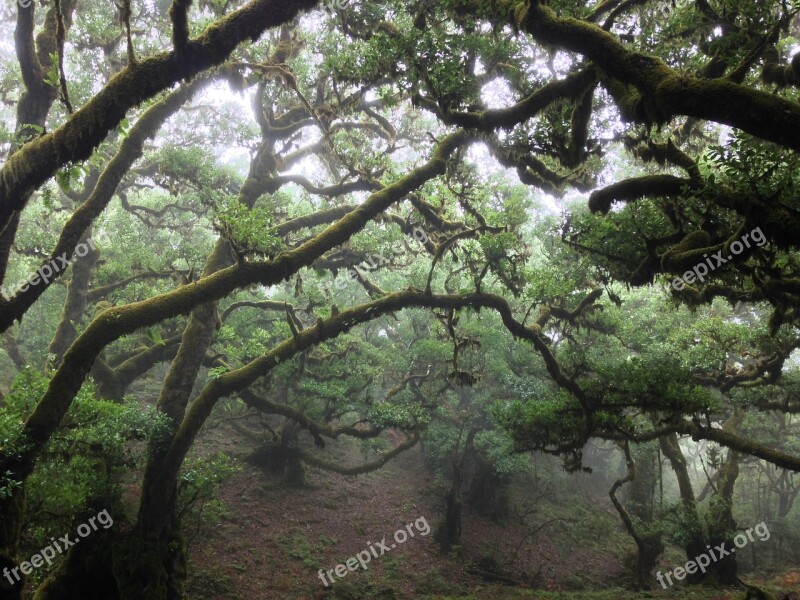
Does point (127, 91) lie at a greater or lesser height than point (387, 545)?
greater

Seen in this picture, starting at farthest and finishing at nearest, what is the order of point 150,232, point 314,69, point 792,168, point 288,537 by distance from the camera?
point 150,232
point 288,537
point 314,69
point 792,168

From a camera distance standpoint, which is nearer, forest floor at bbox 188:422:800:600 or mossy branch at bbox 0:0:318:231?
mossy branch at bbox 0:0:318:231

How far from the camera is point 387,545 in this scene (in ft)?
51.2

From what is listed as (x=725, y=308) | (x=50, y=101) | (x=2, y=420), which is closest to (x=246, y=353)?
(x=2, y=420)

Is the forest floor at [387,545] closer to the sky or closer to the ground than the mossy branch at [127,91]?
closer to the ground

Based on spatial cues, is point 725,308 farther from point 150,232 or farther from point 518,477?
point 150,232

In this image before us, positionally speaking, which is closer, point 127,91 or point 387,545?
point 127,91

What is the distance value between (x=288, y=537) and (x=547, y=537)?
10120mm

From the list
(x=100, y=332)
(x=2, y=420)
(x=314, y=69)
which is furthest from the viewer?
(x=314, y=69)

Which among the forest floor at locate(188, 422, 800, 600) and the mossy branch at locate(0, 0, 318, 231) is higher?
the mossy branch at locate(0, 0, 318, 231)

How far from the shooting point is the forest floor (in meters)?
12.4

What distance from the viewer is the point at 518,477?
2191 centimetres

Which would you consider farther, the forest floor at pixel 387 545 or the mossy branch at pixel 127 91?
the forest floor at pixel 387 545

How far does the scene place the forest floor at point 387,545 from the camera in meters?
12.4
